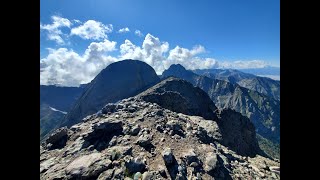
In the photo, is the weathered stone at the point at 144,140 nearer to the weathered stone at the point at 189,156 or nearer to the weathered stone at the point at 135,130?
the weathered stone at the point at 135,130

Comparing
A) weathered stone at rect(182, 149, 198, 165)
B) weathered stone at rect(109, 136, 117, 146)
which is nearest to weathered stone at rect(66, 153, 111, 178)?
weathered stone at rect(109, 136, 117, 146)

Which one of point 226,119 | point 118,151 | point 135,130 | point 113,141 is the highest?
point 135,130

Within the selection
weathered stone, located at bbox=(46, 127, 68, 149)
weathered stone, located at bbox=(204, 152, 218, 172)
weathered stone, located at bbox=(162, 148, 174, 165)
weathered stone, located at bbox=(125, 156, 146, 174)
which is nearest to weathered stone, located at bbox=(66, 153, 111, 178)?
weathered stone, located at bbox=(125, 156, 146, 174)

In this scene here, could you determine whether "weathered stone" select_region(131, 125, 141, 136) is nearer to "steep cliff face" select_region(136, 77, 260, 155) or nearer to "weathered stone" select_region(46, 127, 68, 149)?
"weathered stone" select_region(46, 127, 68, 149)

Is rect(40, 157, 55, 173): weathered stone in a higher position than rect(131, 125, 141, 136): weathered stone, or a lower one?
lower

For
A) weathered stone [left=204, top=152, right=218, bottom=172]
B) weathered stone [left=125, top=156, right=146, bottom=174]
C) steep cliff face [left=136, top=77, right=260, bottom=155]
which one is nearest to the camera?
weathered stone [left=125, top=156, right=146, bottom=174]

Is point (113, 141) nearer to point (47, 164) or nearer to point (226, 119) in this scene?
point (47, 164)

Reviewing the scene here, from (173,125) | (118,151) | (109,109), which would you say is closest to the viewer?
(118,151)

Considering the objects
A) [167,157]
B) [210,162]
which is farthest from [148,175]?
[210,162]

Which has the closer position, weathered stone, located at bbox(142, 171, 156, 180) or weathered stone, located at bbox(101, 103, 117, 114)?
weathered stone, located at bbox(142, 171, 156, 180)

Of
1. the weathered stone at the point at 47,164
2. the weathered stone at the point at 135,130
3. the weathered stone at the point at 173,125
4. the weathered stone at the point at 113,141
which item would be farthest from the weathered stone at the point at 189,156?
the weathered stone at the point at 47,164

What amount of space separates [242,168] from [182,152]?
28.1 ft

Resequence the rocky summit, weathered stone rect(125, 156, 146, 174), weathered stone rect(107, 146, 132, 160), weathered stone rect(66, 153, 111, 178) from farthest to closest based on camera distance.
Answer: weathered stone rect(107, 146, 132, 160) < weathered stone rect(125, 156, 146, 174) < the rocky summit < weathered stone rect(66, 153, 111, 178)
